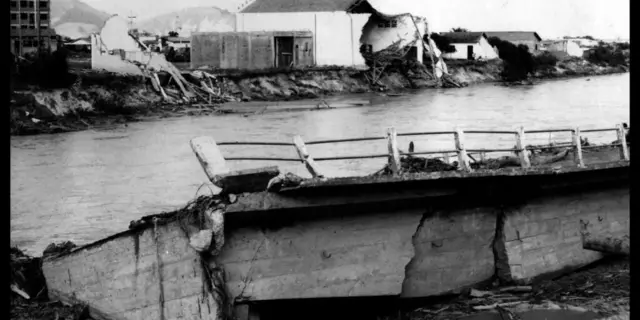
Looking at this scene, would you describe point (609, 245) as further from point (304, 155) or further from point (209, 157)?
point (209, 157)

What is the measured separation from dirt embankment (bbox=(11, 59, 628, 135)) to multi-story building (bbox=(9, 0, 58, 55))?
9986mm

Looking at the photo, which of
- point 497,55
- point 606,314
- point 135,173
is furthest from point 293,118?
point 497,55

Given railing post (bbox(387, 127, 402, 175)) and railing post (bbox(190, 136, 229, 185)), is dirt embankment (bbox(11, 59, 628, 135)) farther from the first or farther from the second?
railing post (bbox(387, 127, 402, 175))

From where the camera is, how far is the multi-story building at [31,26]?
136 ft

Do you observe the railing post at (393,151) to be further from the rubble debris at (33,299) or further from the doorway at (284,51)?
the doorway at (284,51)

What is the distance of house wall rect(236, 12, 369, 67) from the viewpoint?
43750 mm

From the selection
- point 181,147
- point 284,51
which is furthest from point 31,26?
point 181,147

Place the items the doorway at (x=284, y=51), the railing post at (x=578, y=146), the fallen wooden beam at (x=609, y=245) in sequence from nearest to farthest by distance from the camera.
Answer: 1. the fallen wooden beam at (x=609, y=245)
2. the railing post at (x=578, y=146)
3. the doorway at (x=284, y=51)

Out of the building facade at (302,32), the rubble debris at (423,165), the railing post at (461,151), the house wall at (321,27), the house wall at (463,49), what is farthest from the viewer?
the house wall at (463,49)

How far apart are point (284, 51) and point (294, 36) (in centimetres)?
90

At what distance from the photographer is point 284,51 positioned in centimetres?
4284

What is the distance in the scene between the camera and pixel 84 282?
925 cm

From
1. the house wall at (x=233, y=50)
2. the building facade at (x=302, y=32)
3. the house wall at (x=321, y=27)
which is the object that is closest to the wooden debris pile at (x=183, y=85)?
the house wall at (x=233, y=50)

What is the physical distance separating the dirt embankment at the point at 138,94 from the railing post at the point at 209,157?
59.9 ft
